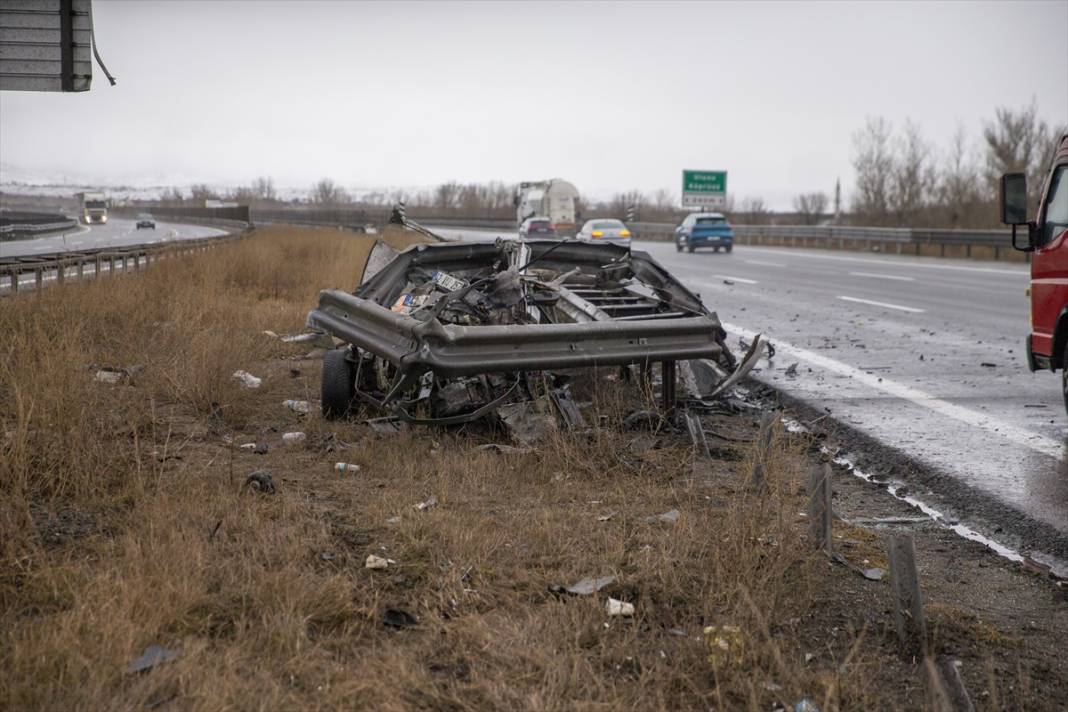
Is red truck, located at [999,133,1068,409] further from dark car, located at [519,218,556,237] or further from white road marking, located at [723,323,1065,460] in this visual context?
dark car, located at [519,218,556,237]

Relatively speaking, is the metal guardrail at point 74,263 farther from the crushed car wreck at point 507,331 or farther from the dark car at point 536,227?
the dark car at point 536,227

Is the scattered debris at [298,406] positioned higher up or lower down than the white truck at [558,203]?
lower down

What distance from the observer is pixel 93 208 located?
87.3m

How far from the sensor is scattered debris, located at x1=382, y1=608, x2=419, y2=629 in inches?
139

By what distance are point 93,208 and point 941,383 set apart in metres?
88.9

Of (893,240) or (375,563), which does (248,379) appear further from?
(893,240)

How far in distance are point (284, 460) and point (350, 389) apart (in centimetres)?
123

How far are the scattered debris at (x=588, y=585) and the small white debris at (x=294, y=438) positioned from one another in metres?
2.99

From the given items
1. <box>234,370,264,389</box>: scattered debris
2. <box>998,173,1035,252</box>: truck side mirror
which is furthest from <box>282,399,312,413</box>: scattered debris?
<box>998,173,1035,252</box>: truck side mirror

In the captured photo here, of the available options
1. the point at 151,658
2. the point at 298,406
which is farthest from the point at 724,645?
the point at 298,406

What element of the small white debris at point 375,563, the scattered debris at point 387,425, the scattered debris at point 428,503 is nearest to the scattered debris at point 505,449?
the scattered debris at point 387,425

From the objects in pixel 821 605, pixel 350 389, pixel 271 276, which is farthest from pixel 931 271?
pixel 821 605

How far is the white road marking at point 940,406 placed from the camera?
22.7 feet

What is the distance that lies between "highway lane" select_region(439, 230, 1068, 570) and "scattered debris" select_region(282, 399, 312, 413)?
3936 mm
